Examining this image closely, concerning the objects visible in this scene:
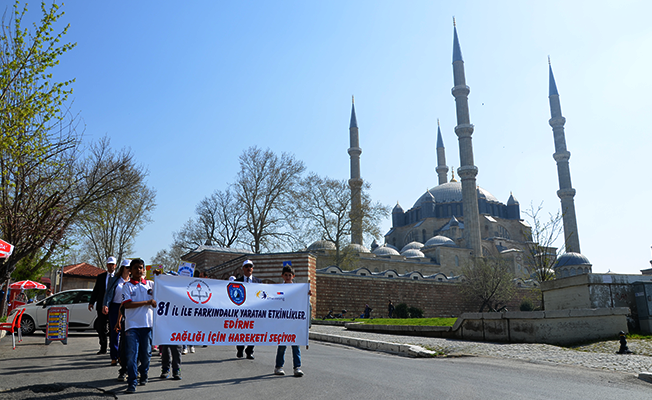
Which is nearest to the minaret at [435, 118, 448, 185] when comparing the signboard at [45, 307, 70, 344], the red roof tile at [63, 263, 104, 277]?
the red roof tile at [63, 263, 104, 277]

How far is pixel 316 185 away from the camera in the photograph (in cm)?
3694

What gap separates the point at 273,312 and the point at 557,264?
4401 centimetres

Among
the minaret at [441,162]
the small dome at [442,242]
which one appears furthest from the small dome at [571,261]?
the minaret at [441,162]

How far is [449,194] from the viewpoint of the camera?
64.8m

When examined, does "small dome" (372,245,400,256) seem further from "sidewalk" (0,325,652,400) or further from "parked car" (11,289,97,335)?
"parked car" (11,289,97,335)

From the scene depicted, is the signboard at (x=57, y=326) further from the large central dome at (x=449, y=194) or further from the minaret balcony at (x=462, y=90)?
the large central dome at (x=449, y=194)

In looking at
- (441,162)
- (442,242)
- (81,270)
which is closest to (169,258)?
(81,270)

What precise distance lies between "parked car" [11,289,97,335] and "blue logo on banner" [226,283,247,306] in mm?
8205

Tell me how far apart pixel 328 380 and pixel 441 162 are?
7348cm

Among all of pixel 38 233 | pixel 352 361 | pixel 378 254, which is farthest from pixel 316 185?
pixel 352 361

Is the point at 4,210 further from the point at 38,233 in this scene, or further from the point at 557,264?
the point at 557,264

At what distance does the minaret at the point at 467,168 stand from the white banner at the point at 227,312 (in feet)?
142

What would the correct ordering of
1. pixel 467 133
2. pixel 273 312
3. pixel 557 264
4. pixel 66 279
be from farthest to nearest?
pixel 467 133 → pixel 557 264 → pixel 66 279 → pixel 273 312

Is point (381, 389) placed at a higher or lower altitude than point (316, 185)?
lower
